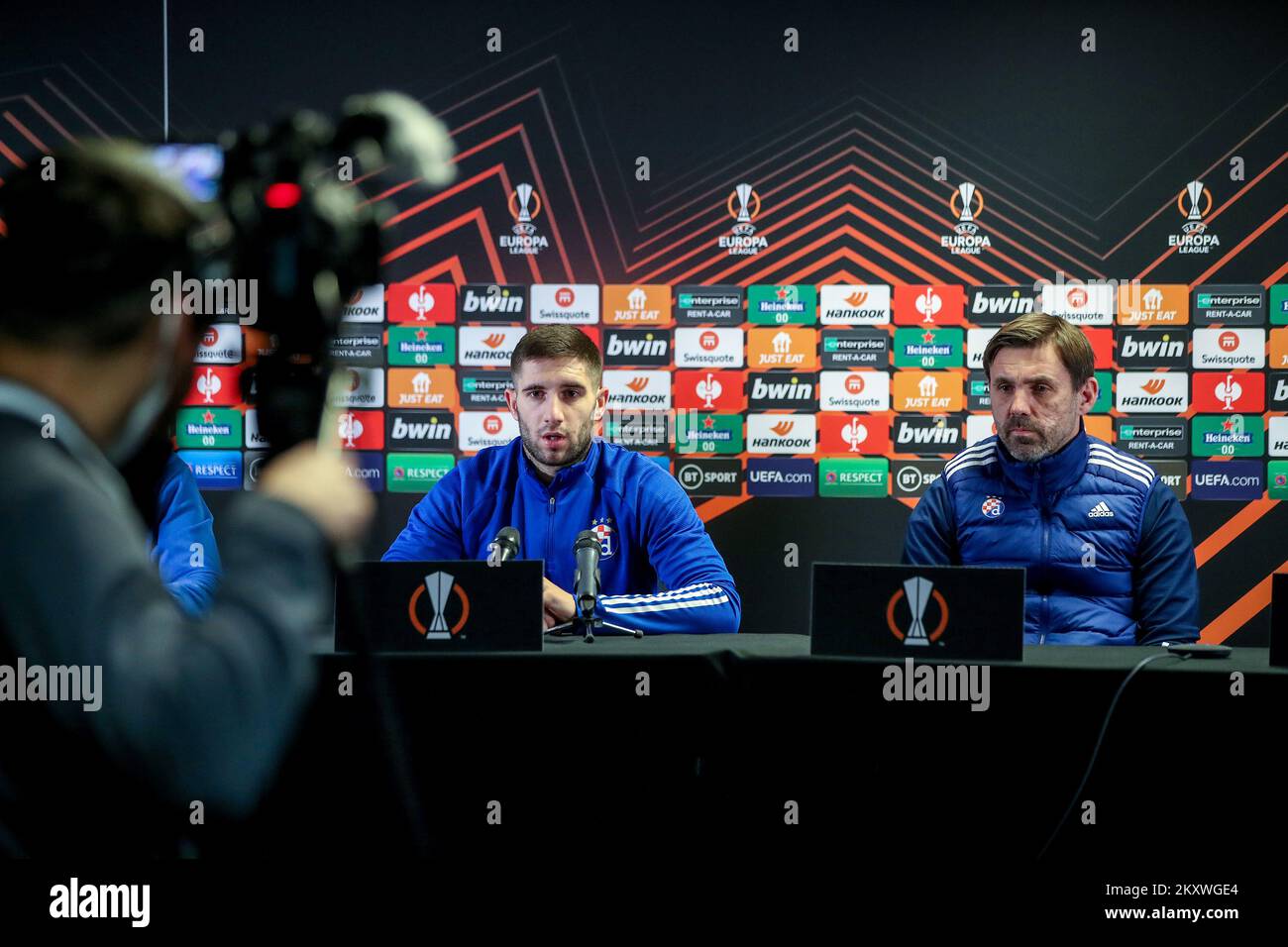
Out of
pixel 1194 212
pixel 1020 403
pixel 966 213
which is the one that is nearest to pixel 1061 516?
pixel 1020 403

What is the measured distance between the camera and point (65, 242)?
2.44 feet

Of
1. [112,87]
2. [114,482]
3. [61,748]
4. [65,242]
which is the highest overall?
[112,87]

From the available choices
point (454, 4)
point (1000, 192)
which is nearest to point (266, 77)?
point (454, 4)

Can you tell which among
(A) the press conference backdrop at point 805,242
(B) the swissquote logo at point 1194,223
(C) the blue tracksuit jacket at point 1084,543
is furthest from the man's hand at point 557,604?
(B) the swissquote logo at point 1194,223

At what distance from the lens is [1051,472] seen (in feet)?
9.28

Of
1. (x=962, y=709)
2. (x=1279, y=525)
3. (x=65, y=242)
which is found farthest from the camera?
(x=1279, y=525)

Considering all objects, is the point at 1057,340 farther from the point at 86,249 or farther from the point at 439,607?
the point at 86,249

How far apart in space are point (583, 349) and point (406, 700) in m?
1.11

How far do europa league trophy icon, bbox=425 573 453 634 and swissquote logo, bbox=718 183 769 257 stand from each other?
2.27m

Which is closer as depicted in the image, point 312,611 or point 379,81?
point 312,611

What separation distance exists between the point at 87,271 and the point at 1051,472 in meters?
2.49

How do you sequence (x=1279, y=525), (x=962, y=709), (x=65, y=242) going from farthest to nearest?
1. (x=1279, y=525)
2. (x=962, y=709)
3. (x=65, y=242)

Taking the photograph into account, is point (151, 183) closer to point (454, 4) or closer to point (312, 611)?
point (312, 611)

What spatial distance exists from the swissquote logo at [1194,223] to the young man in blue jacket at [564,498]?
7.27 feet
